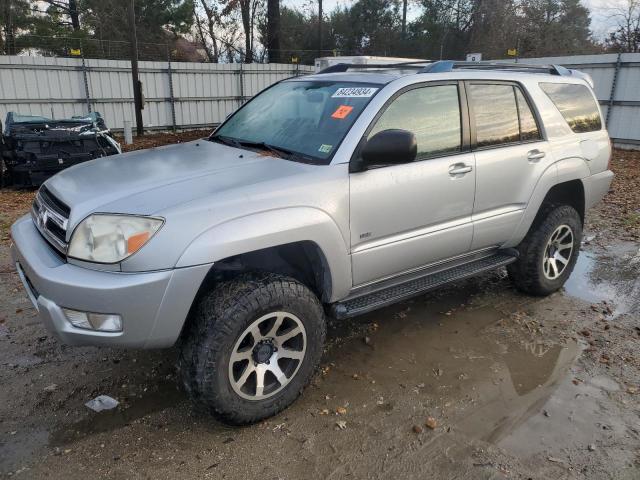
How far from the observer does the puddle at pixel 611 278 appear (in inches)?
185

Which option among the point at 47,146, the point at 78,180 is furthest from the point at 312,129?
the point at 47,146

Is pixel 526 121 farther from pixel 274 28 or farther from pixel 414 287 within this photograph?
pixel 274 28

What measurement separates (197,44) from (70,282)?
2784 cm

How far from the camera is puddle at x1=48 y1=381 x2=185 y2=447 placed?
2.79m

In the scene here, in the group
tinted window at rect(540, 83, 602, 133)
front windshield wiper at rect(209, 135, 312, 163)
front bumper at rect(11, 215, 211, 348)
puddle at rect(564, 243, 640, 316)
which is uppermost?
tinted window at rect(540, 83, 602, 133)

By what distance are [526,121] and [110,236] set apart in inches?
129

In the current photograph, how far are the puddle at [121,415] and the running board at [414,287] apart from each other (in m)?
1.14

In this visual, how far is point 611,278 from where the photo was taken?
5207 millimetres

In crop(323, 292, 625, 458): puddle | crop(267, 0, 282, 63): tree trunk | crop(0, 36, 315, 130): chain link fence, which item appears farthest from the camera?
crop(267, 0, 282, 63): tree trunk

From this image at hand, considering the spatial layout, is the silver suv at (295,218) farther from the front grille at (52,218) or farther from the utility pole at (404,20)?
the utility pole at (404,20)

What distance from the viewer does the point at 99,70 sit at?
1471 centimetres

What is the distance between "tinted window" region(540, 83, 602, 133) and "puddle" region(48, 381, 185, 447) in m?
3.76

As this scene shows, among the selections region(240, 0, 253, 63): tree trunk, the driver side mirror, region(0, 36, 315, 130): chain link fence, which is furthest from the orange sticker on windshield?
region(240, 0, 253, 63): tree trunk

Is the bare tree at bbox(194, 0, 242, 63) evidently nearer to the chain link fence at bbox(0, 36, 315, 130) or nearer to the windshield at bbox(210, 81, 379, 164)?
the chain link fence at bbox(0, 36, 315, 130)
